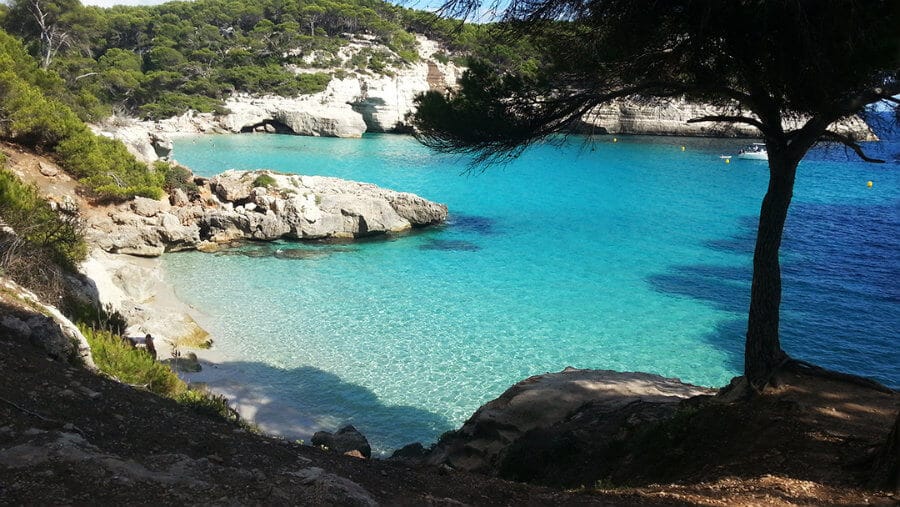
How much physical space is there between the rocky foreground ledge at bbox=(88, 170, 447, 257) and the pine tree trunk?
18086 millimetres

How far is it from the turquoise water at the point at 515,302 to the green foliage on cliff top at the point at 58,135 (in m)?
3.68

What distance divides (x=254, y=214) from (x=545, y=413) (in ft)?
55.1

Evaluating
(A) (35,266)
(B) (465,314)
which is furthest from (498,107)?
(B) (465,314)

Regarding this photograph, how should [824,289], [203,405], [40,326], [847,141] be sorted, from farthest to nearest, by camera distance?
[824,289] < [203,405] < [40,326] < [847,141]

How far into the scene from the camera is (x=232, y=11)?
72.9m

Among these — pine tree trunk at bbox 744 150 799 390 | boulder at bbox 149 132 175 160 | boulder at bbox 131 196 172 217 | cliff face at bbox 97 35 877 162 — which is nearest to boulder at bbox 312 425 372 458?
pine tree trunk at bbox 744 150 799 390

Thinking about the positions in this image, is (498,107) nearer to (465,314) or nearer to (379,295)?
(465,314)

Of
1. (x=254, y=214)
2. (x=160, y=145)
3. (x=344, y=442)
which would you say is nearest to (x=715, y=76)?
(x=344, y=442)

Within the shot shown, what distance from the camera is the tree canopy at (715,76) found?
5059 millimetres

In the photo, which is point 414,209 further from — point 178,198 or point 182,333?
point 182,333

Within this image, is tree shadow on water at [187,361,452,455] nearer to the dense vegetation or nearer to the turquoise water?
the turquoise water

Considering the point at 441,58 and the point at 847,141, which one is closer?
the point at 847,141

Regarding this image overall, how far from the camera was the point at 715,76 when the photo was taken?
19.7ft

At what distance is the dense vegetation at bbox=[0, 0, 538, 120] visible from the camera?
44.0 m
